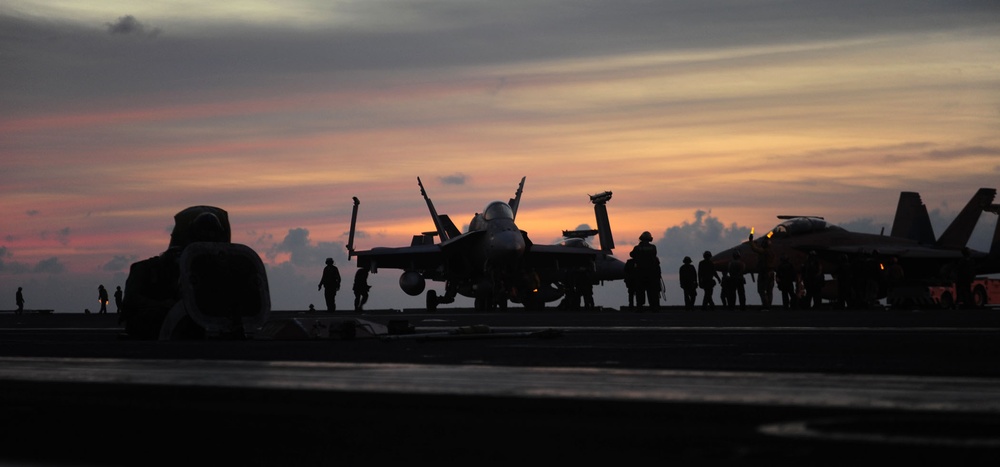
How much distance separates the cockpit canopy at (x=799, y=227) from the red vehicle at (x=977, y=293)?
4238 mm

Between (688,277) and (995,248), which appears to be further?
(995,248)

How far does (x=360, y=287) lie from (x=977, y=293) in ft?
81.9

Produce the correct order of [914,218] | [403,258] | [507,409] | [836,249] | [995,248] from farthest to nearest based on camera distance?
[914,218], [995,248], [403,258], [836,249], [507,409]

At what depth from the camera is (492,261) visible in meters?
41.2

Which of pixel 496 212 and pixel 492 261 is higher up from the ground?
pixel 496 212

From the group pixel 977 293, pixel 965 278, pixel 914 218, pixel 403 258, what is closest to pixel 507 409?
pixel 965 278

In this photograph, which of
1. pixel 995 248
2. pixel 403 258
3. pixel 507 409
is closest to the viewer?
pixel 507 409

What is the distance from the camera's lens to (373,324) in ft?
49.7

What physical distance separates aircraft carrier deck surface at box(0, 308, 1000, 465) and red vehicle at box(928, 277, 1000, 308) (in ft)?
119

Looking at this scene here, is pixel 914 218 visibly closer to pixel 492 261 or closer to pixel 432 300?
pixel 432 300

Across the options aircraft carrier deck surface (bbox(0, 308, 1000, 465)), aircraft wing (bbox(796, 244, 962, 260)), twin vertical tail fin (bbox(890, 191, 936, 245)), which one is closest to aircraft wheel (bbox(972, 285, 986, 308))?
aircraft wing (bbox(796, 244, 962, 260))

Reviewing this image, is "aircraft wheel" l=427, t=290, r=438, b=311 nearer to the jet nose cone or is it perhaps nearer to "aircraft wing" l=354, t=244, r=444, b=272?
"aircraft wing" l=354, t=244, r=444, b=272

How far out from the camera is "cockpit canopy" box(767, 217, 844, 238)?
43.7 meters

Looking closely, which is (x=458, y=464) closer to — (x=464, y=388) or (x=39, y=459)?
(x=39, y=459)
